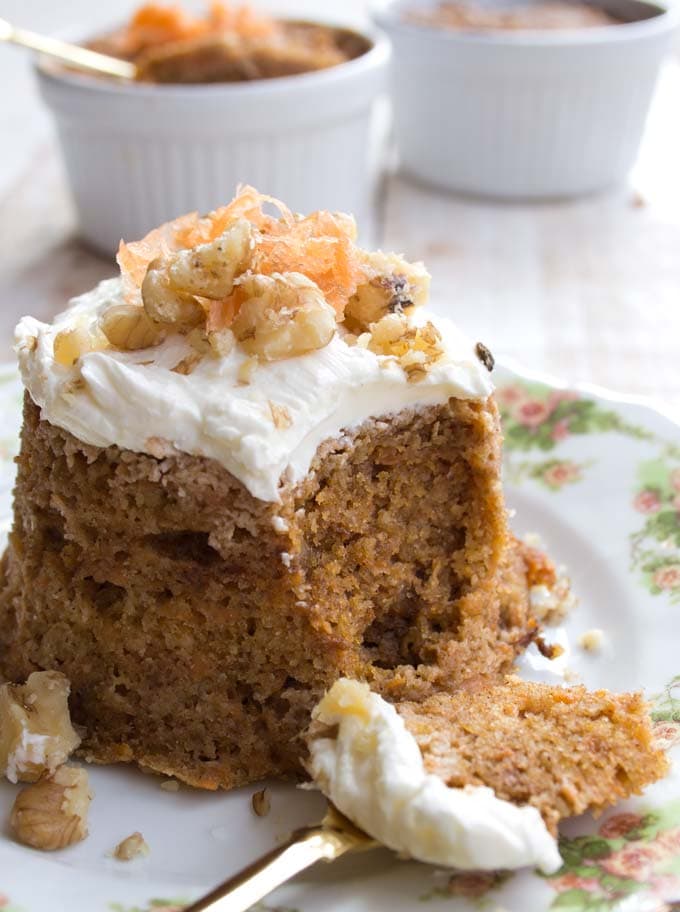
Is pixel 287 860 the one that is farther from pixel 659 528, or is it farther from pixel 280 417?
pixel 659 528

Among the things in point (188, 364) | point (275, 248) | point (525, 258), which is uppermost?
point (275, 248)

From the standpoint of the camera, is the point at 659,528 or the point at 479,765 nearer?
the point at 479,765

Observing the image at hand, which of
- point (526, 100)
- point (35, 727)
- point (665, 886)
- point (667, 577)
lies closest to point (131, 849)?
point (35, 727)

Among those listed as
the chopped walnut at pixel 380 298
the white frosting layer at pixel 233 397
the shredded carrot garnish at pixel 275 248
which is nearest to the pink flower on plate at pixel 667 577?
the white frosting layer at pixel 233 397

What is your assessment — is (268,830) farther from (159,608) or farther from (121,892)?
(159,608)

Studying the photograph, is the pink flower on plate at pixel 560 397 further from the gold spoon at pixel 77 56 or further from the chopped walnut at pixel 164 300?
the gold spoon at pixel 77 56

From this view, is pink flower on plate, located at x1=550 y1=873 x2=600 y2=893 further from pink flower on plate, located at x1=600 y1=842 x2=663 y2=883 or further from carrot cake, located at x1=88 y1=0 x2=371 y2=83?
carrot cake, located at x1=88 y1=0 x2=371 y2=83

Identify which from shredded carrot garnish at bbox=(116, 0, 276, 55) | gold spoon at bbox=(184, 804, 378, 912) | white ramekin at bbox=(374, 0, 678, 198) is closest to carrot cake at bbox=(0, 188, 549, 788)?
gold spoon at bbox=(184, 804, 378, 912)
